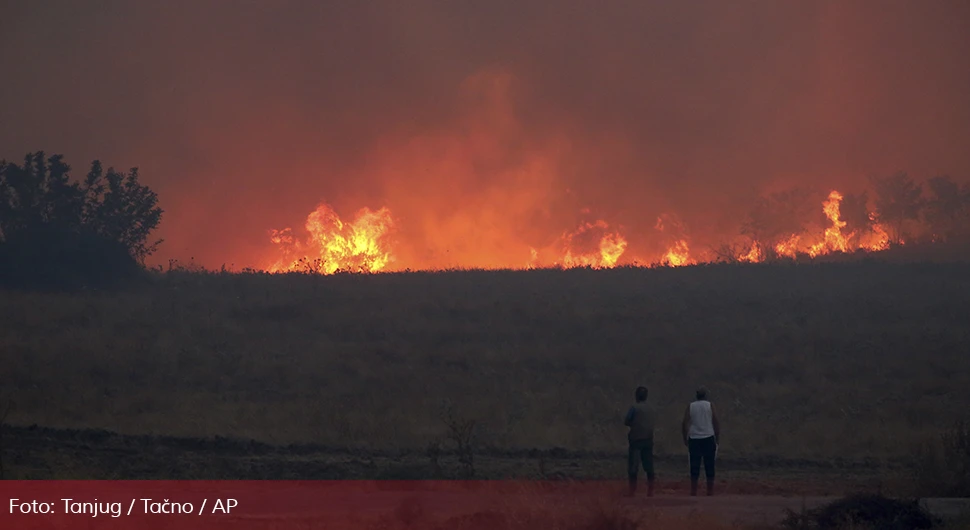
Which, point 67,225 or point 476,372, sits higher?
point 67,225

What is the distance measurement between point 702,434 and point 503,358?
624 inches

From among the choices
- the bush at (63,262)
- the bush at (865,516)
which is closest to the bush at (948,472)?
the bush at (865,516)

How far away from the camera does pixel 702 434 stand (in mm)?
17656

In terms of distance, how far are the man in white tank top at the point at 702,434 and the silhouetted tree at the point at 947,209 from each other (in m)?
70.0

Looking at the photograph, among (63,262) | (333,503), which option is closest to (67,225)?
(63,262)

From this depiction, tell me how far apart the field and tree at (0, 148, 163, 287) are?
11.6ft

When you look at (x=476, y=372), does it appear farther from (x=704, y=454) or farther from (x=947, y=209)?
(x=947, y=209)

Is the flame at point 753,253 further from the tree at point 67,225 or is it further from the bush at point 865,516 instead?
the bush at point 865,516

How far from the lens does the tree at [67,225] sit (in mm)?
49250

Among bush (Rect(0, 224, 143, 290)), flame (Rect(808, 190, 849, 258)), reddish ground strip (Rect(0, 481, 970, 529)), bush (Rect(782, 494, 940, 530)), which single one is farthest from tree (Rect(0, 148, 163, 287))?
flame (Rect(808, 190, 849, 258))

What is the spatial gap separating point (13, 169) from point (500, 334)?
1217 inches

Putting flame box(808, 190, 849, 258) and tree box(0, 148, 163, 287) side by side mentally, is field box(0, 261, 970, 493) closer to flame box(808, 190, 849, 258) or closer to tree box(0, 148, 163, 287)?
tree box(0, 148, 163, 287)

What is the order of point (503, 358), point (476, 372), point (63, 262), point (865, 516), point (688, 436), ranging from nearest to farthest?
point (865, 516)
point (688, 436)
point (476, 372)
point (503, 358)
point (63, 262)

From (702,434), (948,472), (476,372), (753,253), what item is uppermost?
(753,253)
